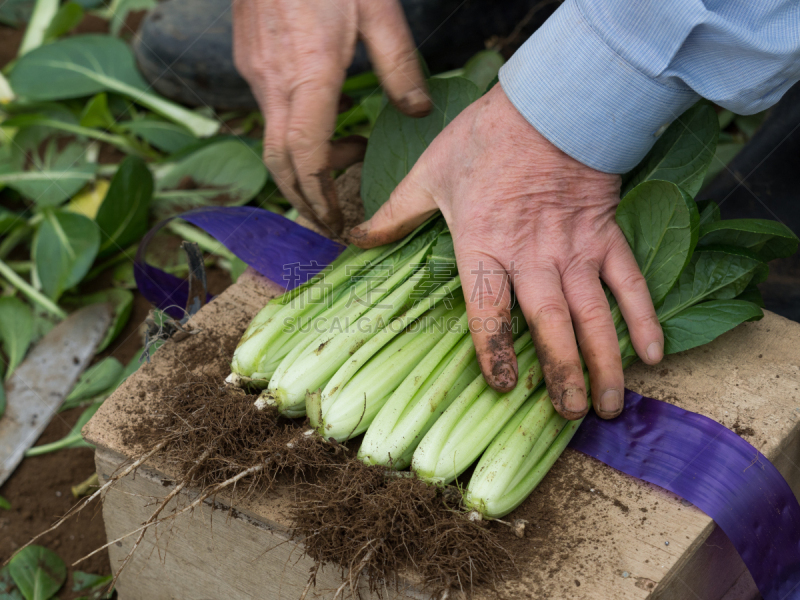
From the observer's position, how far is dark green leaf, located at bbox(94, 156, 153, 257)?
3393 mm

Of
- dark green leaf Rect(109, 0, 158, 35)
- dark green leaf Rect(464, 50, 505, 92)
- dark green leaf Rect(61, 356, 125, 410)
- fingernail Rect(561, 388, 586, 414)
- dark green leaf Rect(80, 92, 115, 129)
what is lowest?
dark green leaf Rect(61, 356, 125, 410)

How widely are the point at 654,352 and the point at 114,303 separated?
285 cm

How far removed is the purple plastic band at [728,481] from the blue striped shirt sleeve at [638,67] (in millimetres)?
881

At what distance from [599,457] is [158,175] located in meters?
3.20

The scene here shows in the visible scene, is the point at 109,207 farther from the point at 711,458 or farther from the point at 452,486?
the point at 711,458

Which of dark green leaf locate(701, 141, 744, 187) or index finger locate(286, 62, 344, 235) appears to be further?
dark green leaf locate(701, 141, 744, 187)

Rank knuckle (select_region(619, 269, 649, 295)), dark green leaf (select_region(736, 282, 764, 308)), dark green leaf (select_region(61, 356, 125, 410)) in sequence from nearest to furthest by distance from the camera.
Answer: knuckle (select_region(619, 269, 649, 295))
dark green leaf (select_region(736, 282, 764, 308))
dark green leaf (select_region(61, 356, 125, 410))

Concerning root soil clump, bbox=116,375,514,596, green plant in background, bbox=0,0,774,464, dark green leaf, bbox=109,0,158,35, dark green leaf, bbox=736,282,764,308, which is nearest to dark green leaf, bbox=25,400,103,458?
green plant in background, bbox=0,0,774,464

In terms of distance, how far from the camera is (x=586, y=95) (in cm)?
197

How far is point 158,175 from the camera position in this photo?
13.0ft

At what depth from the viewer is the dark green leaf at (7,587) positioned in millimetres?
2531

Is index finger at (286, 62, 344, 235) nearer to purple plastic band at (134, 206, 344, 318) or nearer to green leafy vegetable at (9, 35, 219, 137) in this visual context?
purple plastic band at (134, 206, 344, 318)

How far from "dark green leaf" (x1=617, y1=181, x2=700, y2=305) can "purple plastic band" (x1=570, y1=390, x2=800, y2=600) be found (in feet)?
1.43

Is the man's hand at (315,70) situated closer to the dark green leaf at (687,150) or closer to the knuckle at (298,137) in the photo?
the knuckle at (298,137)
